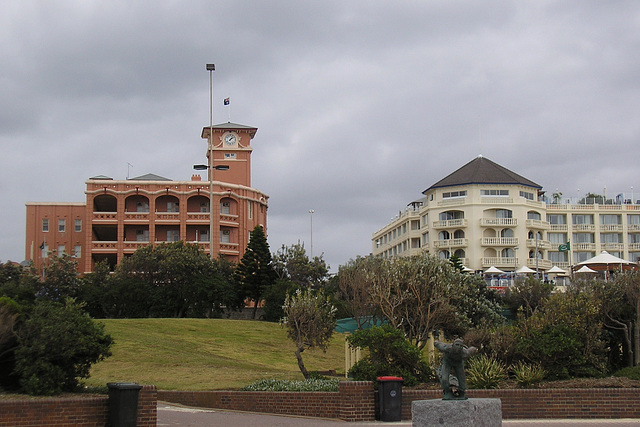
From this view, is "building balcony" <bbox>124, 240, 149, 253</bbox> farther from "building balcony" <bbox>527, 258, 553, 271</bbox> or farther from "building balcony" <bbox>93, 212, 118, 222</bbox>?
"building balcony" <bbox>527, 258, 553, 271</bbox>

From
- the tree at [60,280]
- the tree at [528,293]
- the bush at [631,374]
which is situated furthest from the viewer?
the tree at [60,280]

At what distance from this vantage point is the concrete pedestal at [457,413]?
11391 millimetres

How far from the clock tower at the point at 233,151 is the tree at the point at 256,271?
71.0 feet

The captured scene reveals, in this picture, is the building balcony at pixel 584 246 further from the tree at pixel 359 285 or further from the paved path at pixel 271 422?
the paved path at pixel 271 422

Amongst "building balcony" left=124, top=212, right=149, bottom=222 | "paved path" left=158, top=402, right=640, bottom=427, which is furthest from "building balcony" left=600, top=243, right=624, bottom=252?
"paved path" left=158, top=402, right=640, bottom=427

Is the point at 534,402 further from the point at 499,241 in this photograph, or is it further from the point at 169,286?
the point at 499,241

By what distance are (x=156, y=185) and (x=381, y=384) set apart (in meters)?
56.1

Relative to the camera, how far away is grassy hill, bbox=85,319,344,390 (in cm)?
2558

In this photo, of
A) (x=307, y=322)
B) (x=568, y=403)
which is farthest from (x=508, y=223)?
(x=568, y=403)

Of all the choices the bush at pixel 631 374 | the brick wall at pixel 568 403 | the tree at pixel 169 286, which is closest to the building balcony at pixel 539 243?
the tree at pixel 169 286

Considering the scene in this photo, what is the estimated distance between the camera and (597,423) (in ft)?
53.9

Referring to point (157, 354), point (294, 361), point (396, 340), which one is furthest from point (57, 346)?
point (294, 361)

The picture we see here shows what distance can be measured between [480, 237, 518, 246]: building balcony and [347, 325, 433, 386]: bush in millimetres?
60072

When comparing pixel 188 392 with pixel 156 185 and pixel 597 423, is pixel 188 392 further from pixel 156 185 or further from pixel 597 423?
pixel 156 185
